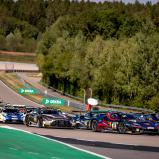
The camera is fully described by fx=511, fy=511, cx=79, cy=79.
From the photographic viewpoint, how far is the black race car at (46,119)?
32.1 m

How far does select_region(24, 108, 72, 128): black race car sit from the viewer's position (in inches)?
1264

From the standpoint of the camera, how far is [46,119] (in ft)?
106

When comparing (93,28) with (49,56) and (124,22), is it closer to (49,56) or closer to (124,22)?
(124,22)

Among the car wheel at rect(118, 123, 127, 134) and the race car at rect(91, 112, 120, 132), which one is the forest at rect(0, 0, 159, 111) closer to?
the race car at rect(91, 112, 120, 132)

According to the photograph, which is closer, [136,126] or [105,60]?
[136,126]

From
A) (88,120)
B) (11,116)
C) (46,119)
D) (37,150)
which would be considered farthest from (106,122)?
(37,150)

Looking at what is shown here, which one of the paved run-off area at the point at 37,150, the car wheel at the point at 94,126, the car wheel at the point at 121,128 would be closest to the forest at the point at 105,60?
the car wheel at the point at 94,126

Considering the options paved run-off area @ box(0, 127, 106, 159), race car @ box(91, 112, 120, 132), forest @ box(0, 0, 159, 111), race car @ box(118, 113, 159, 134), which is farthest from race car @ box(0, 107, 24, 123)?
forest @ box(0, 0, 159, 111)

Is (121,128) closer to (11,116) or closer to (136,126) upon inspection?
(136,126)

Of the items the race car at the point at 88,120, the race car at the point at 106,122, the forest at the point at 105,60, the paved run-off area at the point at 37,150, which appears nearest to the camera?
the paved run-off area at the point at 37,150

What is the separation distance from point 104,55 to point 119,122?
129 ft

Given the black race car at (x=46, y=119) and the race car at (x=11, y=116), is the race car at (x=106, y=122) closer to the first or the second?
the black race car at (x=46, y=119)

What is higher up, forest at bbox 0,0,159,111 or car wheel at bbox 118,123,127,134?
forest at bbox 0,0,159,111

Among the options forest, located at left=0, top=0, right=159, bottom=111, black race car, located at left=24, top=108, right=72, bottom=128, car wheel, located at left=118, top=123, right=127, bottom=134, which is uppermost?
forest, located at left=0, top=0, right=159, bottom=111
